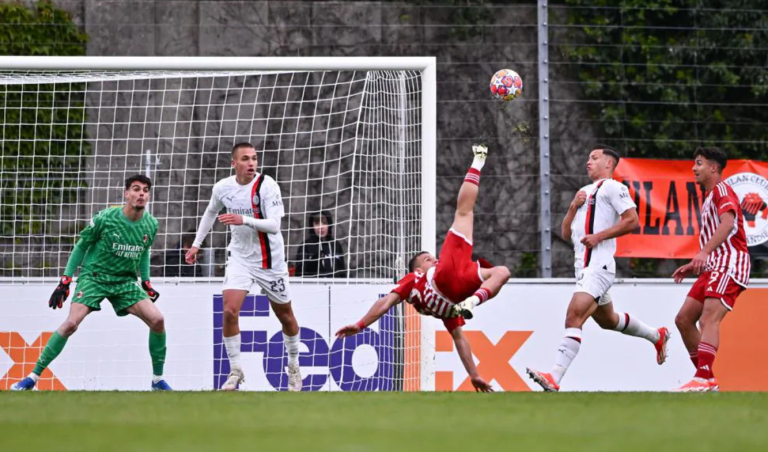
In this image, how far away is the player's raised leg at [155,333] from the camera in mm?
9609

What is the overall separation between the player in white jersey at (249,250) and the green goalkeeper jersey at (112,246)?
20.0 inches

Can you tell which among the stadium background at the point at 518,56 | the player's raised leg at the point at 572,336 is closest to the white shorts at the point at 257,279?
the player's raised leg at the point at 572,336

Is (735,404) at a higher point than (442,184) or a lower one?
lower

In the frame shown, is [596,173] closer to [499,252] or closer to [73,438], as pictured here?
[499,252]

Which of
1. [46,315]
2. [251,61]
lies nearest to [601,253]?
Result: [251,61]

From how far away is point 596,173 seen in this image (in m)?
9.46

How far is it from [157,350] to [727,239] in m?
4.84

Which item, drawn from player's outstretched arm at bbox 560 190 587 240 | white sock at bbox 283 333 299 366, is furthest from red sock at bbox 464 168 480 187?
white sock at bbox 283 333 299 366

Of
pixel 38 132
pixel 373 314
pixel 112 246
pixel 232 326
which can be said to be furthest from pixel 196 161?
pixel 373 314

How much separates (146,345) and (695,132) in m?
7.55

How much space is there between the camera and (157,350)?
Result: 31.8ft

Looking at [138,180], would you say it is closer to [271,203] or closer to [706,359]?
[271,203]

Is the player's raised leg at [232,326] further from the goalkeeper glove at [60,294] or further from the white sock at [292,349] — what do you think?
the goalkeeper glove at [60,294]

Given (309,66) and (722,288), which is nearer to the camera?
(722,288)
